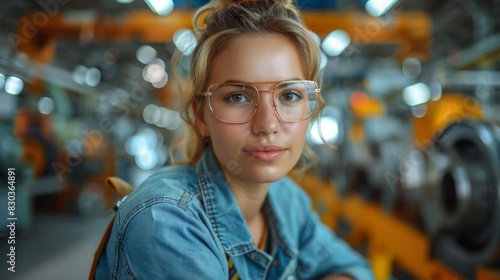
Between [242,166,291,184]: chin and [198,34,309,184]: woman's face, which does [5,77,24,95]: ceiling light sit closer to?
[198,34,309,184]: woman's face

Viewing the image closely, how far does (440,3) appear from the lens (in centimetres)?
412

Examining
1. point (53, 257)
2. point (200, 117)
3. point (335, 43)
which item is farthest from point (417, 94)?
point (53, 257)

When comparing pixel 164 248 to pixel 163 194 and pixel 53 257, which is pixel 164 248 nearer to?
pixel 163 194

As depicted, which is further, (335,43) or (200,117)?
(335,43)

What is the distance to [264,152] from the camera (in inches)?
31.4

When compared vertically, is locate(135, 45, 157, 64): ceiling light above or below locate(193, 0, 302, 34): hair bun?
above

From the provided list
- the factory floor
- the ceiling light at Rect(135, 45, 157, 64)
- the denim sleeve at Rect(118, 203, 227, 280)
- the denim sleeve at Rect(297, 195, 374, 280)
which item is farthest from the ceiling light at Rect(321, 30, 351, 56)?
the denim sleeve at Rect(118, 203, 227, 280)

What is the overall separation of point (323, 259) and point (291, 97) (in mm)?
710

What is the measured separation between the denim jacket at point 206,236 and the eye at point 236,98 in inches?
9.6

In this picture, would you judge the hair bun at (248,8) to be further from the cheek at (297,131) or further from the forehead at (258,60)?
the cheek at (297,131)

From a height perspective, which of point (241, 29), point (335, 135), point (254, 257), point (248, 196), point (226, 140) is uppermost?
point (335, 135)

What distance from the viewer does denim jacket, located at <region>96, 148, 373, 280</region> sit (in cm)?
76

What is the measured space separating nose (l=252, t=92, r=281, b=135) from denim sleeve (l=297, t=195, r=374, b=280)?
650 millimetres

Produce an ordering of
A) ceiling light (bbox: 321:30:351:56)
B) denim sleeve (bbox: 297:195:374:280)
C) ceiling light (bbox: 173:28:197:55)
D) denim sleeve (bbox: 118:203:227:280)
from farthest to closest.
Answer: ceiling light (bbox: 321:30:351:56), denim sleeve (bbox: 297:195:374:280), ceiling light (bbox: 173:28:197:55), denim sleeve (bbox: 118:203:227:280)
